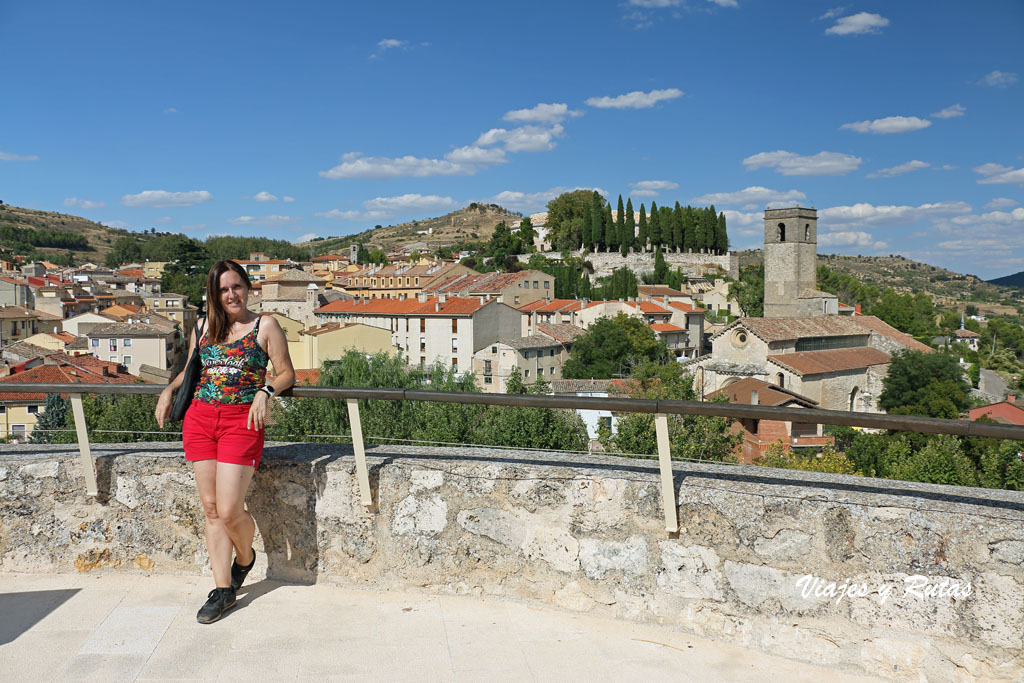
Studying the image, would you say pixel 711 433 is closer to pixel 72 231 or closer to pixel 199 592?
pixel 199 592

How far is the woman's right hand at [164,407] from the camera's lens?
3262 millimetres

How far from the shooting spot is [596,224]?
93.1 metres

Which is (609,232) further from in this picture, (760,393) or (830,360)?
(760,393)

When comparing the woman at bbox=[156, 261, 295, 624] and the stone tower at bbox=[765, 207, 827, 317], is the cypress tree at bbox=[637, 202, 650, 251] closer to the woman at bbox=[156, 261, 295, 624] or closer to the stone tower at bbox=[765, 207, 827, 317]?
the stone tower at bbox=[765, 207, 827, 317]

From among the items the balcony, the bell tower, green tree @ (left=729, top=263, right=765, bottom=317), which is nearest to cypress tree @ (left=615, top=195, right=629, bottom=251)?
green tree @ (left=729, top=263, right=765, bottom=317)

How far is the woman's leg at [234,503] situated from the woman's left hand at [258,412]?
0.20 metres

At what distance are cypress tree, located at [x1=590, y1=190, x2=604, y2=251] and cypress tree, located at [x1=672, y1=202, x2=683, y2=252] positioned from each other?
10.1 metres

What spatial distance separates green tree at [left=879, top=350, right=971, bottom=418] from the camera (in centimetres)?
4284

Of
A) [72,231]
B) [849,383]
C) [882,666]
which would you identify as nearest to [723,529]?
[882,666]

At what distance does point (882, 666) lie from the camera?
2.70m

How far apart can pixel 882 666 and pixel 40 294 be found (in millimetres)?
81523

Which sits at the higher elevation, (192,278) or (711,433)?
(192,278)

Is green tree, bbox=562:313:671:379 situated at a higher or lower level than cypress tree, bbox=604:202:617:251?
lower

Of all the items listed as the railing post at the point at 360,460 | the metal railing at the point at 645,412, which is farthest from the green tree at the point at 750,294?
the railing post at the point at 360,460
